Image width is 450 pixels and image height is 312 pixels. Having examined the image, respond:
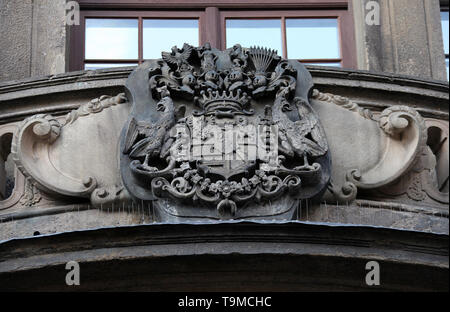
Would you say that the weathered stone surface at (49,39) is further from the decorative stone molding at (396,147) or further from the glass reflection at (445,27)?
the glass reflection at (445,27)

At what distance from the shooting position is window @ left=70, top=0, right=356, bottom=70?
→ 9.90 m

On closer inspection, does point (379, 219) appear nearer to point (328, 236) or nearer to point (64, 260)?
point (328, 236)

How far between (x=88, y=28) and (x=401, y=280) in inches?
131

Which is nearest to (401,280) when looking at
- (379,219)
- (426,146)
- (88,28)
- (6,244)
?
(379,219)

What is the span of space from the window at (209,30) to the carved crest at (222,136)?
1.01 m

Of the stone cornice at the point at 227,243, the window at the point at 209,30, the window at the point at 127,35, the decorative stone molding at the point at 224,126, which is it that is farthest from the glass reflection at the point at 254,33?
the stone cornice at the point at 227,243

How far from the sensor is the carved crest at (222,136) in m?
8.20

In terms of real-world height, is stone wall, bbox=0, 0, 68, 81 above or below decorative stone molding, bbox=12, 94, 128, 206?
above

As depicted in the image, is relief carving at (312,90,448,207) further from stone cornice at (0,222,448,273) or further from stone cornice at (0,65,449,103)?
stone cornice at (0,222,448,273)

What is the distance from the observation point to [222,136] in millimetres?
8422

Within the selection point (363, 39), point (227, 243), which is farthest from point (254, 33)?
point (227, 243)

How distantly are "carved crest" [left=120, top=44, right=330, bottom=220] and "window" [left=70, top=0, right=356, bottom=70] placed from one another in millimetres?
1009

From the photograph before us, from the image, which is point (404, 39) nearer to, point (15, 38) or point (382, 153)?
point (382, 153)

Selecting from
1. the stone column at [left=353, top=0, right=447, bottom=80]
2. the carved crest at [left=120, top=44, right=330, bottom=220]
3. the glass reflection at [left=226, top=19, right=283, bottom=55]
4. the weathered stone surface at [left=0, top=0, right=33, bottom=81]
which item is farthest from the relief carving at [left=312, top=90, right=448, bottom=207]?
the weathered stone surface at [left=0, top=0, right=33, bottom=81]
